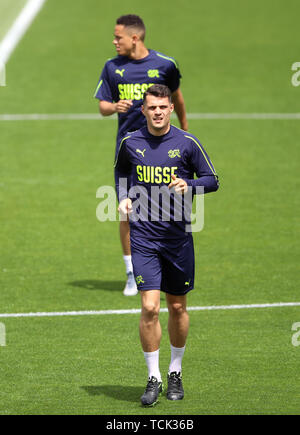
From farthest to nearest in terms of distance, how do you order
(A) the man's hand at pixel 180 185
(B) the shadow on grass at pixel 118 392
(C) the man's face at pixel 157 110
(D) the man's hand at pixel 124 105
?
(D) the man's hand at pixel 124 105
(B) the shadow on grass at pixel 118 392
(C) the man's face at pixel 157 110
(A) the man's hand at pixel 180 185

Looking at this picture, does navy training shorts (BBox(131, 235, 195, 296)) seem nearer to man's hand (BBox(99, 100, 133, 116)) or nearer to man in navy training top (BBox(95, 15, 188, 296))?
man's hand (BBox(99, 100, 133, 116))

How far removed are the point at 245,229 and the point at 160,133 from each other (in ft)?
20.8

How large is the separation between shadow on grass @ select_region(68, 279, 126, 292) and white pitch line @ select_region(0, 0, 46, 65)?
1415 centimetres

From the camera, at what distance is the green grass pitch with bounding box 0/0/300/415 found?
8836mm

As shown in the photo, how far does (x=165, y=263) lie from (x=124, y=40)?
3592 millimetres

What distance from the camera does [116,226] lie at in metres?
14.9

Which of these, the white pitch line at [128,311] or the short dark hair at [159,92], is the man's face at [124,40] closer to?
the white pitch line at [128,311]

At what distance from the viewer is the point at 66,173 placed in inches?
699

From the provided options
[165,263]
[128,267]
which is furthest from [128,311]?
[165,263]

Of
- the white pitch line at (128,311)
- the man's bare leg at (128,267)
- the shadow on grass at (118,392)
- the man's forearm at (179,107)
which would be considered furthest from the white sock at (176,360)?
the man's forearm at (179,107)

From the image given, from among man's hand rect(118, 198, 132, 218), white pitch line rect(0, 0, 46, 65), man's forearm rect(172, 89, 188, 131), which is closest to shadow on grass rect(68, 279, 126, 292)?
man's forearm rect(172, 89, 188, 131)

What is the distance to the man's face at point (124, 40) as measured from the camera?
36.3 ft

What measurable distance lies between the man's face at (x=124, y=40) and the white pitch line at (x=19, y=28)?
1464 cm

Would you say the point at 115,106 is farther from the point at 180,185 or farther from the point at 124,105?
the point at 180,185
